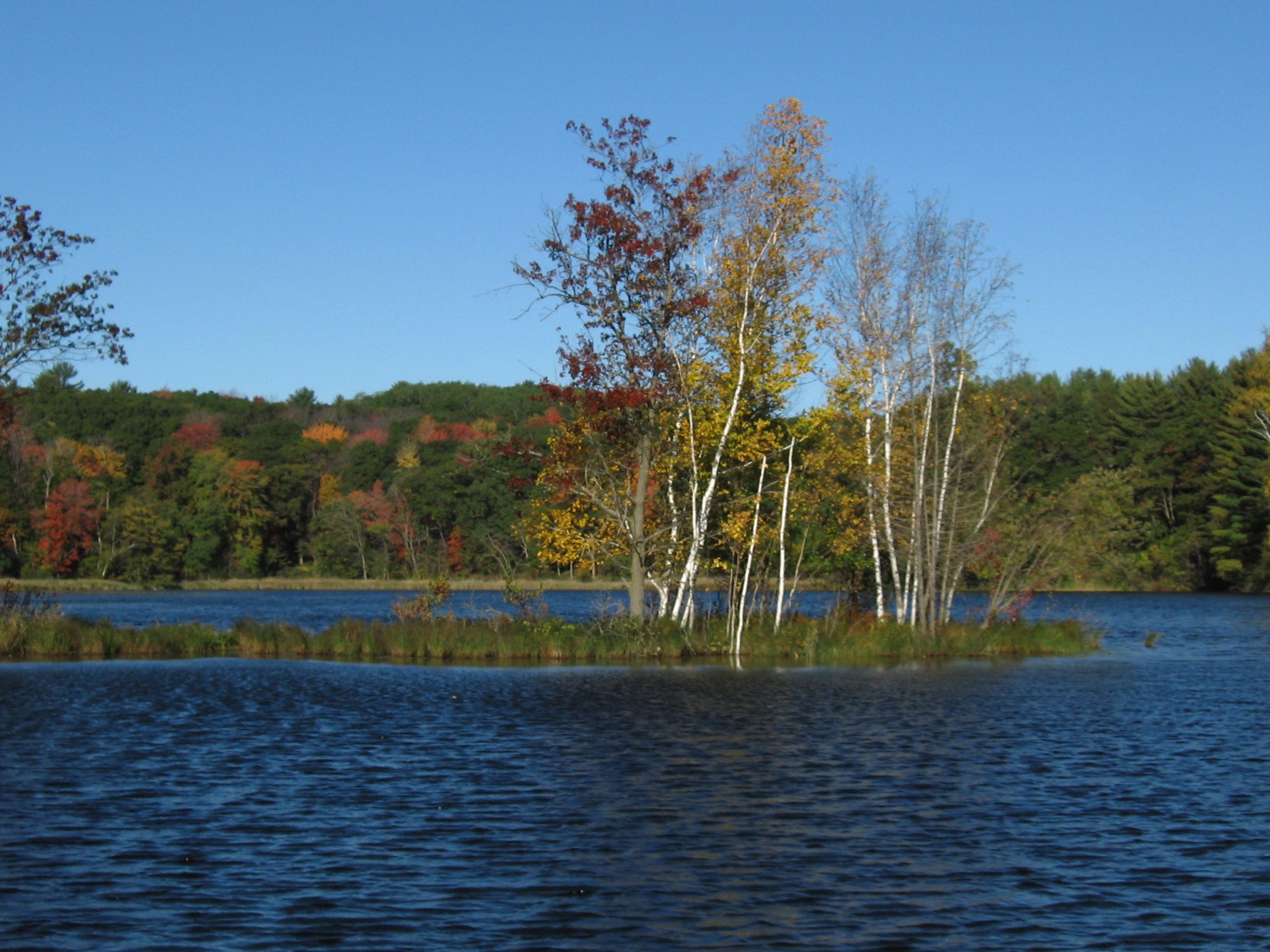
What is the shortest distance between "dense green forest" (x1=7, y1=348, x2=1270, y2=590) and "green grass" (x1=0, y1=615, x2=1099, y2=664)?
3822 centimetres

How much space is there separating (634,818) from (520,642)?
1885 cm

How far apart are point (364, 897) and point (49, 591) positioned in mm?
80947

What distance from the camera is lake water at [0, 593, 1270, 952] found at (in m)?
10.1

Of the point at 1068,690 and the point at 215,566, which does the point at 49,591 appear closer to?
the point at 215,566

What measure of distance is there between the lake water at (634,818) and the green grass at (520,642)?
18.0 ft

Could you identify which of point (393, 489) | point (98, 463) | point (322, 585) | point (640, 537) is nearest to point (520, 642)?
point (640, 537)

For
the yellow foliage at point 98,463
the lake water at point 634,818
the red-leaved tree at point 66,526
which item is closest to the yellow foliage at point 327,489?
the yellow foliage at point 98,463

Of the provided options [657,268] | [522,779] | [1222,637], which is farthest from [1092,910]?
[1222,637]

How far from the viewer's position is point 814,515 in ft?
120

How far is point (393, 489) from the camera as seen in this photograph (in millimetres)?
108250

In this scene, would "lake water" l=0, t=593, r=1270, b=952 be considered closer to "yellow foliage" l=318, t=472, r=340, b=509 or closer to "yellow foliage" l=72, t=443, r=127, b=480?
"yellow foliage" l=72, t=443, r=127, b=480

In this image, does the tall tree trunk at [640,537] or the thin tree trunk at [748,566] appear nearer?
the thin tree trunk at [748,566]

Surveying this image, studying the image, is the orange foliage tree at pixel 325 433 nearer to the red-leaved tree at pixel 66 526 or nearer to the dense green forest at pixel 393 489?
the dense green forest at pixel 393 489

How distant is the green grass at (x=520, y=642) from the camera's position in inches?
1258
